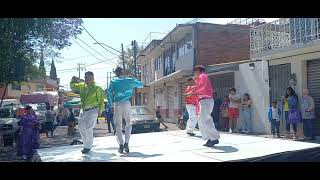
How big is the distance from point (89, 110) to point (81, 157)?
957mm

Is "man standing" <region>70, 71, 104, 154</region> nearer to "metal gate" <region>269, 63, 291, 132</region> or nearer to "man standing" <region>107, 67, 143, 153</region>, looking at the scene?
"man standing" <region>107, 67, 143, 153</region>

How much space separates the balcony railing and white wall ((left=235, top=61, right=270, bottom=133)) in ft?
2.60

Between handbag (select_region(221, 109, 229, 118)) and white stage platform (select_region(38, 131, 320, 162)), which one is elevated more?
handbag (select_region(221, 109, 229, 118))

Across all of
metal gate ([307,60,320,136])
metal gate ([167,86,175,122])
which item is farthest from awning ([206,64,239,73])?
metal gate ([167,86,175,122])

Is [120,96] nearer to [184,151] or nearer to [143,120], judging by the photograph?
[184,151]

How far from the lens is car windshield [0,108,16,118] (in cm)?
2028

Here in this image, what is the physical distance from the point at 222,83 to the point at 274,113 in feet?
16.8

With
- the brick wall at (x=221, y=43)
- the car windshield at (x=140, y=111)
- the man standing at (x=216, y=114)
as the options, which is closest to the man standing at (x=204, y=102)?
the man standing at (x=216, y=114)

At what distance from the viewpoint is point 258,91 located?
16.2 meters

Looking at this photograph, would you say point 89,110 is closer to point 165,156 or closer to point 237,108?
point 165,156

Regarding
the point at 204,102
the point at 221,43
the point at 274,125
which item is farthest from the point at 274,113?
the point at 221,43
